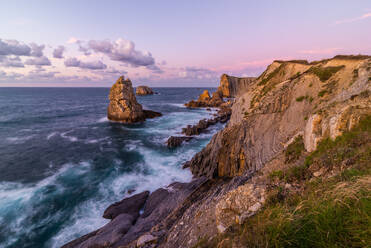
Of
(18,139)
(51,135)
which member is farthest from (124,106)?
(18,139)

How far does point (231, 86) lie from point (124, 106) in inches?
3335

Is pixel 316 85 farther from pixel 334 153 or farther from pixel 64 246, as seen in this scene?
pixel 64 246

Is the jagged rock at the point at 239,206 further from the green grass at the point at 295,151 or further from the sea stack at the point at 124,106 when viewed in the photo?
the sea stack at the point at 124,106

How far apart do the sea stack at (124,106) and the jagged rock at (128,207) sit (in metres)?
33.5

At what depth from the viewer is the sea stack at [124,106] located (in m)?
46.4

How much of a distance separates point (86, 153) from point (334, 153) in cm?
3051

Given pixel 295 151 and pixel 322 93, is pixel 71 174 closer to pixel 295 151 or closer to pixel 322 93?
pixel 295 151

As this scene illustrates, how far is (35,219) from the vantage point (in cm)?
1352

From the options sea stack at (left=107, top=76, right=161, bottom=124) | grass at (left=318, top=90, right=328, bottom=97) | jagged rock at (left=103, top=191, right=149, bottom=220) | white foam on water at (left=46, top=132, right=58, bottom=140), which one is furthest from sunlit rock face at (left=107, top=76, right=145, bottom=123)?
grass at (left=318, top=90, right=328, bottom=97)

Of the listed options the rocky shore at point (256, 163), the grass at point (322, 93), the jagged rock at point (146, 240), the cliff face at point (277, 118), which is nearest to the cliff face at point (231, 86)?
the rocky shore at point (256, 163)

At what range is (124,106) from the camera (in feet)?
155

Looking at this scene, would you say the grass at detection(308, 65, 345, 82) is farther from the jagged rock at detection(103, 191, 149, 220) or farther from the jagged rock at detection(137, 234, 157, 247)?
the jagged rock at detection(103, 191, 149, 220)

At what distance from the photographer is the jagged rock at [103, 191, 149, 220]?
1355 centimetres

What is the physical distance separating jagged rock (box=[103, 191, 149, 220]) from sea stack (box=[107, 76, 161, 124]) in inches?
1321
